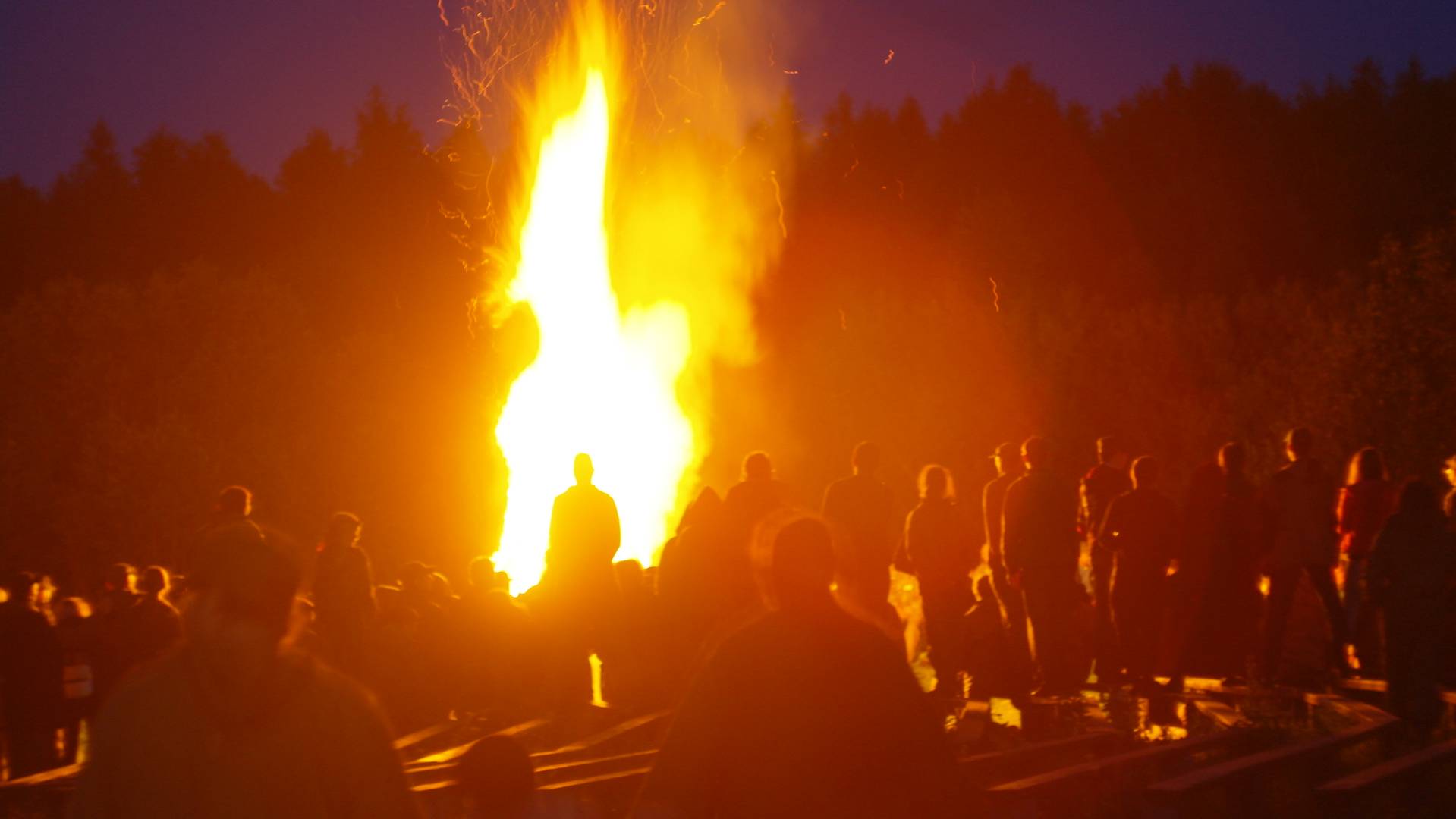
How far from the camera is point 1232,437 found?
137 ft

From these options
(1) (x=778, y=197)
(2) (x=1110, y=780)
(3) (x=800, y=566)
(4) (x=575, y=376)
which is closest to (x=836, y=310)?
(1) (x=778, y=197)

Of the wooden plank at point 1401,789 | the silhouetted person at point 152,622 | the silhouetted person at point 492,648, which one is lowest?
the wooden plank at point 1401,789

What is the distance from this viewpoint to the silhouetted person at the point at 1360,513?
43.8ft

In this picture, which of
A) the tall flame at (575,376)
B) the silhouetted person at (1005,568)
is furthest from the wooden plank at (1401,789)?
the tall flame at (575,376)

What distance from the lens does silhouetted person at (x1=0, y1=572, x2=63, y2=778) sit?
14.0 metres

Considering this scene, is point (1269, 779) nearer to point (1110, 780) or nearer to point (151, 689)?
point (1110, 780)

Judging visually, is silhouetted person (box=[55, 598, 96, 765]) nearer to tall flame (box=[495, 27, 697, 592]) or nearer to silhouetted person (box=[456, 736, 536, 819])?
tall flame (box=[495, 27, 697, 592])

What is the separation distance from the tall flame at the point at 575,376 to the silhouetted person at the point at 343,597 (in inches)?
332

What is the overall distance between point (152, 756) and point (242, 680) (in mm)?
265

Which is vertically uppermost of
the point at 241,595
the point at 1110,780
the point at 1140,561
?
the point at 1140,561

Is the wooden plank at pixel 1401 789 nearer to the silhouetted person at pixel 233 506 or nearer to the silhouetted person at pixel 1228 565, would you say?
the silhouetted person at pixel 1228 565

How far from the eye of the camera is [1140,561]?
13.2m

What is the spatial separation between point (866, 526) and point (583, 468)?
2.67m

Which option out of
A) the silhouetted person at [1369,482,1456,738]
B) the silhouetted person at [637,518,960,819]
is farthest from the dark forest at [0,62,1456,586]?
the silhouetted person at [637,518,960,819]
